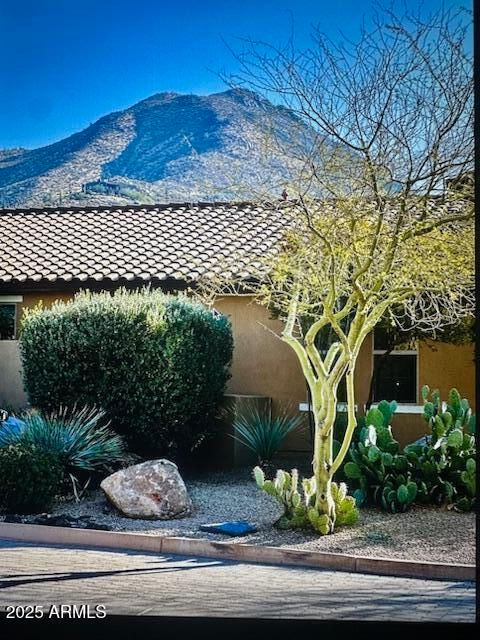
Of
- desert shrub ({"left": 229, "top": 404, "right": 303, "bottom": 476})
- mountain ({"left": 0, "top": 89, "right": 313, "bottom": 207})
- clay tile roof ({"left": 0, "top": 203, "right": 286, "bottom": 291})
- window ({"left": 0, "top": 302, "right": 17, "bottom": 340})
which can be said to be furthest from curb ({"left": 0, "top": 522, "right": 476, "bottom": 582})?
window ({"left": 0, "top": 302, "right": 17, "bottom": 340})

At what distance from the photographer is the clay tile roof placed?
11.3 metres

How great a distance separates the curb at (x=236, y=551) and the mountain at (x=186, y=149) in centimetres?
265

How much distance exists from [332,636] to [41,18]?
3973 millimetres

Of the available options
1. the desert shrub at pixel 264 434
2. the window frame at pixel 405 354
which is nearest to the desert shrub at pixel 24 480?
the desert shrub at pixel 264 434

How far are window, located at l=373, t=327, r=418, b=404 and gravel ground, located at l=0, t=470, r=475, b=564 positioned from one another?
7.53 feet

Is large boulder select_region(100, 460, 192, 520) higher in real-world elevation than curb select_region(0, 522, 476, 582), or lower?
higher

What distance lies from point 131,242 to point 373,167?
5871 mm

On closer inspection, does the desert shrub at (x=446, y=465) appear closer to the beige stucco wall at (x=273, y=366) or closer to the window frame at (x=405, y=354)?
the beige stucco wall at (x=273, y=366)

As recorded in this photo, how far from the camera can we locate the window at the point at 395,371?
1035 centimetres

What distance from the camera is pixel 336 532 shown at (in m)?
7.20

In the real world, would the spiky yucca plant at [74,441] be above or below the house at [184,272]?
below

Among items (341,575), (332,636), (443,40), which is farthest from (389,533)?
(443,40)

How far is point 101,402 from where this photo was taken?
9141 mm

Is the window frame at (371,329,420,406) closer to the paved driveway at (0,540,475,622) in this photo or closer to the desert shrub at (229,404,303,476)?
the desert shrub at (229,404,303,476)
